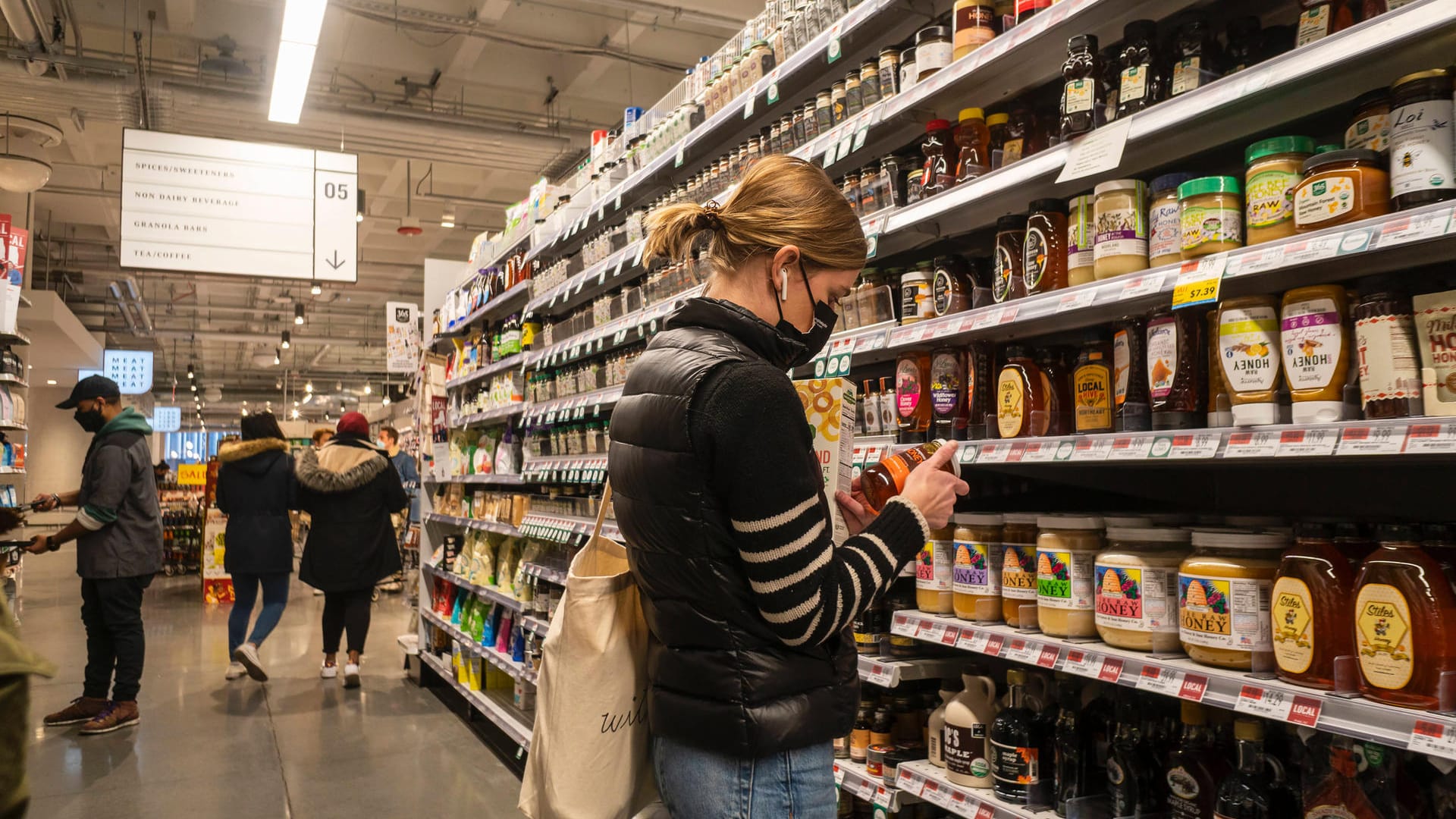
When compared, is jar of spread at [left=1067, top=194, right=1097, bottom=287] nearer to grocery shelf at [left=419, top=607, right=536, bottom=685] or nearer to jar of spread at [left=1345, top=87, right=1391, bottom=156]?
jar of spread at [left=1345, top=87, right=1391, bottom=156]

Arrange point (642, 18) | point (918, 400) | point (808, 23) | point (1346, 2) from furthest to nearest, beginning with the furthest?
point (642, 18) < point (808, 23) < point (918, 400) < point (1346, 2)

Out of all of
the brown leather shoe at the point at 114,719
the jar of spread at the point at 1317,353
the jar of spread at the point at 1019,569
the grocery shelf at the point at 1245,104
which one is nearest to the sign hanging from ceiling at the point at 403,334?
Result: the brown leather shoe at the point at 114,719

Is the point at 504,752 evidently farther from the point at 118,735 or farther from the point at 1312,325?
the point at 1312,325

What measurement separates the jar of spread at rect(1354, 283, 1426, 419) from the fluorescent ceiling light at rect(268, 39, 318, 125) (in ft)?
18.8

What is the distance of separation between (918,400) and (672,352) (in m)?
1.01

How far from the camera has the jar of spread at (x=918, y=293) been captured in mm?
2350

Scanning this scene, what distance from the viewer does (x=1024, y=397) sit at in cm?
207

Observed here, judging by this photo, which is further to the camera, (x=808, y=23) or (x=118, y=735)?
(x=118, y=735)

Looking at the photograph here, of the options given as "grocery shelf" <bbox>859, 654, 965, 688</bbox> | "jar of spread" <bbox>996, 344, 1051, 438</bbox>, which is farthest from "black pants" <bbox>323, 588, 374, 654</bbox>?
"jar of spread" <bbox>996, 344, 1051, 438</bbox>

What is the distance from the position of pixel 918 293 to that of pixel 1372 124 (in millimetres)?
1008

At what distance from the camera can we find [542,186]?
213 inches

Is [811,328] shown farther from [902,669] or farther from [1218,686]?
[902,669]

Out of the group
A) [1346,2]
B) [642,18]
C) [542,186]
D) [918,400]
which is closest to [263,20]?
[642,18]

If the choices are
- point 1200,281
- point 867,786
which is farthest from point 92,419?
point 1200,281
